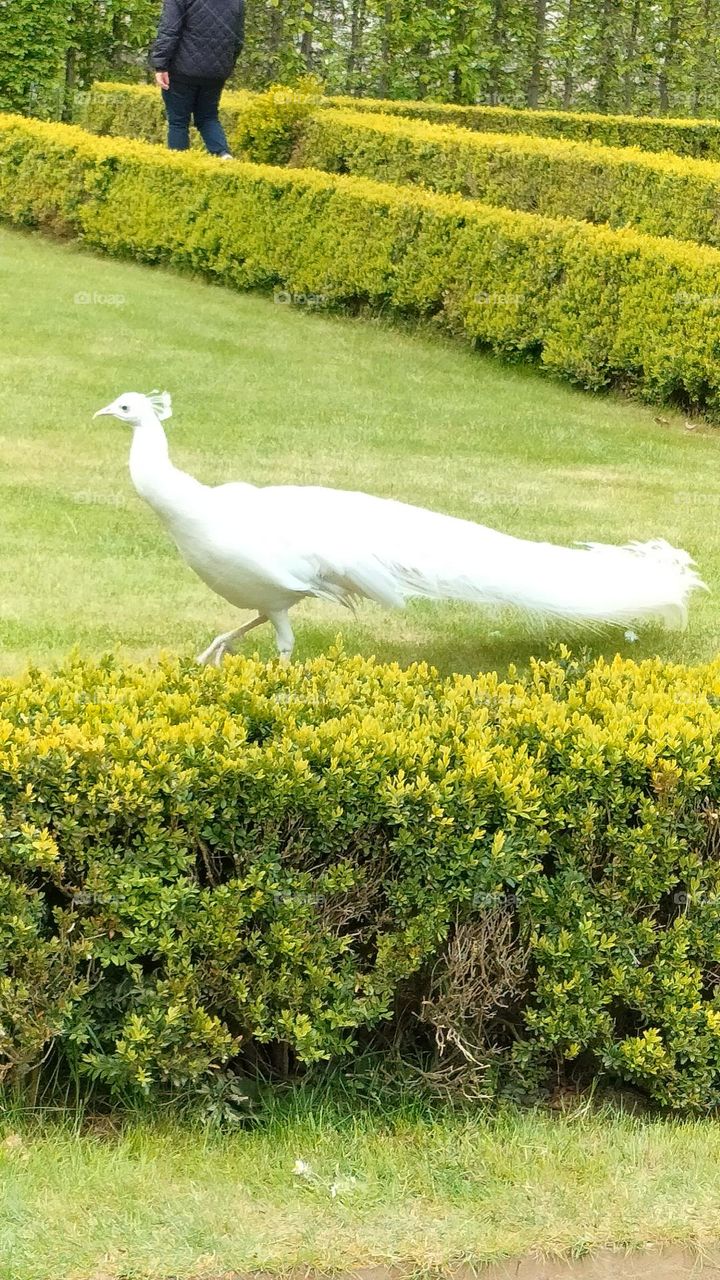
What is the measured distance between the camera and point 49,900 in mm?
3436

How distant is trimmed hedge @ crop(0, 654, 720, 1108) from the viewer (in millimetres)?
3309

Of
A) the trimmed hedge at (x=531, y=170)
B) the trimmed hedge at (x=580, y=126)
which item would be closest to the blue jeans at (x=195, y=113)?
the trimmed hedge at (x=531, y=170)

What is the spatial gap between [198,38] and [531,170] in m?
3.36

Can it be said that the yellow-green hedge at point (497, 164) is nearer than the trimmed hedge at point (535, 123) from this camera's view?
Yes

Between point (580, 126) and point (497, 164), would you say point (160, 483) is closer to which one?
point (497, 164)

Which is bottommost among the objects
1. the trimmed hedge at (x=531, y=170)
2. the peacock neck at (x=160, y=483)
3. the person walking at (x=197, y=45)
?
the peacock neck at (x=160, y=483)

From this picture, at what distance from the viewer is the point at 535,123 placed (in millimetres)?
19234

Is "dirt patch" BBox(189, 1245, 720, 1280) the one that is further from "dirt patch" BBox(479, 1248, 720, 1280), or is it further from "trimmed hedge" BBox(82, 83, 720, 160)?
"trimmed hedge" BBox(82, 83, 720, 160)

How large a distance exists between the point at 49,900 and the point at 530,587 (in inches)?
78.4

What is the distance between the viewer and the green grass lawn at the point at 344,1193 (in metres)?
2.98

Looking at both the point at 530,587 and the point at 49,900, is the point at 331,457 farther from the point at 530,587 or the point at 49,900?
the point at 49,900

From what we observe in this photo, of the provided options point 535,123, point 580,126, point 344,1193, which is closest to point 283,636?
point 344,1193

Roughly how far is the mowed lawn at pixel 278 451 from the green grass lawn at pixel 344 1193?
4.98 feet

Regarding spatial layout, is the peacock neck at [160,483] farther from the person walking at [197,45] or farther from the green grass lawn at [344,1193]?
the person walking at [197,45]
